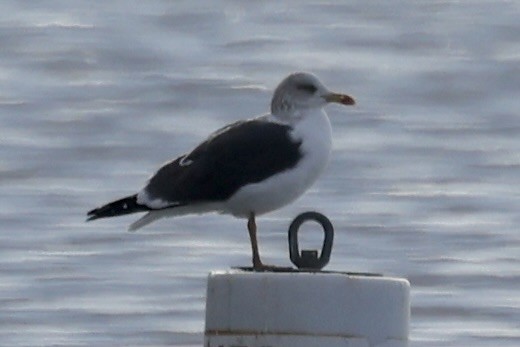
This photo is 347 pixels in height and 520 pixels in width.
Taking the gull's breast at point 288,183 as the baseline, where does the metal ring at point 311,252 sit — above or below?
below

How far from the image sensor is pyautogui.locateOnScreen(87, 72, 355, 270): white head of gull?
5.13 meters

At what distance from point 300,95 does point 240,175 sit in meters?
0.31

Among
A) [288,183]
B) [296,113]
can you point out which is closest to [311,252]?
[288,183]

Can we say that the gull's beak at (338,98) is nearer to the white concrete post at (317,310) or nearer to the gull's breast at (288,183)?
the gull's breast at (288,183)

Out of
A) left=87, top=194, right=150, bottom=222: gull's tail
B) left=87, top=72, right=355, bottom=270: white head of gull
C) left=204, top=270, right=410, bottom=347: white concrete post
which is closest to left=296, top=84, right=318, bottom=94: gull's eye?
left=87, top=72, right=355, bottom=270: white head of gull

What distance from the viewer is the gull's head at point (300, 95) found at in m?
5.38

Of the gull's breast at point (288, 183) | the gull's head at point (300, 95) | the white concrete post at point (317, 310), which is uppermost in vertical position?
the gull's head at point (300, 95)

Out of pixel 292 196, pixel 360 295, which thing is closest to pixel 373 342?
pixel 360 295

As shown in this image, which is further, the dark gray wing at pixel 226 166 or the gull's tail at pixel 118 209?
the dark gray wing at pixel 226 166

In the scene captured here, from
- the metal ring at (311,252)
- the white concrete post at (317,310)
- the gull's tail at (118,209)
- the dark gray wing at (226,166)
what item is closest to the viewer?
the white concrete post at (317,310)

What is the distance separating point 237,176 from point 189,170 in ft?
0.41

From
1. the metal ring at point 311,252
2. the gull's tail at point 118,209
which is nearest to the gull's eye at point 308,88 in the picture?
the gull's tail at point 118,209

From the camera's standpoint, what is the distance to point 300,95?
5.38m

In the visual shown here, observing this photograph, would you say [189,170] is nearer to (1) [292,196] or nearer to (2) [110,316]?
(1) [292,196]
